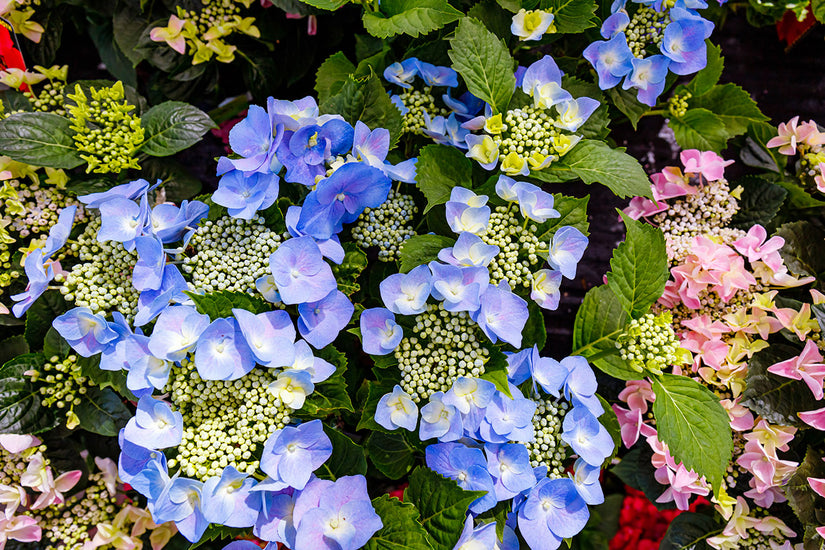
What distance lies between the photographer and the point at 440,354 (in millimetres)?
693

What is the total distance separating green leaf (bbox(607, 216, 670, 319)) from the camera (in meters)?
0.77

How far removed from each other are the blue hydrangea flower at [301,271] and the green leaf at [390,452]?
0.82 ft

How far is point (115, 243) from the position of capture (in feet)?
2.50

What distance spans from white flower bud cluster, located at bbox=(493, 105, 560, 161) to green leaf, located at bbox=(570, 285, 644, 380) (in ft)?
0.74

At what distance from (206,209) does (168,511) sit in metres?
0.35

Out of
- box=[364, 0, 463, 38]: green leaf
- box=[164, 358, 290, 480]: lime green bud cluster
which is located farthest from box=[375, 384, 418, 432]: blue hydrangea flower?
box=[364, 0, 463, 38]: green leaf

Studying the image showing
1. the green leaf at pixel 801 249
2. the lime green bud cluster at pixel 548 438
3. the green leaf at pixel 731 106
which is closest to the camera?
the lime green bud cluster at pixel 548 438

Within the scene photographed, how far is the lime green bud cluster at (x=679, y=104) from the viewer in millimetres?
1034

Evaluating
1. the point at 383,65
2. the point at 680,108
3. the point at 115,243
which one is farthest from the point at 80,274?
the point at 680,108

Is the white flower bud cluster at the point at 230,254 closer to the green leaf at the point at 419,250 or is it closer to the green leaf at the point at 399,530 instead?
the green leaf at the point at 419,250

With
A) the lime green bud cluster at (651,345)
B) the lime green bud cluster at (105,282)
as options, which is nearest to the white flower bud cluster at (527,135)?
the lime green bud cluster at (651,345)

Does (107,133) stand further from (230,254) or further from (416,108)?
(416,108)

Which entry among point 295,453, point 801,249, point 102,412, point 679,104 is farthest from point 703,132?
point 102,412

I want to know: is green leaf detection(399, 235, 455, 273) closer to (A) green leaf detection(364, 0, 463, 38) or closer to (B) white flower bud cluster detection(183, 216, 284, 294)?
(B) white flower bud cluster detection(183, 216, 284, 294)
